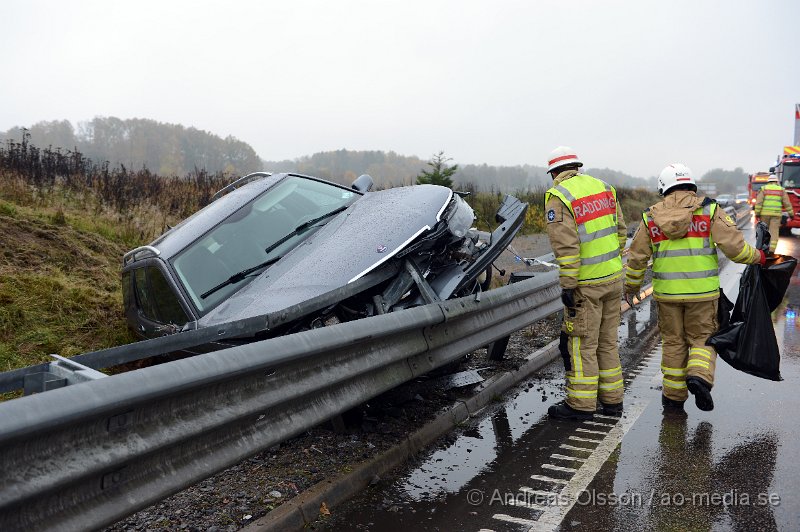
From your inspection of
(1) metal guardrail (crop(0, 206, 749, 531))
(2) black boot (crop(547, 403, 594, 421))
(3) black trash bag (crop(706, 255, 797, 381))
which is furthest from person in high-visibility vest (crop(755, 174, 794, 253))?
(1) metal guardrail (crop(0, 206, 749, 531))

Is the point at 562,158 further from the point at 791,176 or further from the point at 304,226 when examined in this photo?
the point at 791,176

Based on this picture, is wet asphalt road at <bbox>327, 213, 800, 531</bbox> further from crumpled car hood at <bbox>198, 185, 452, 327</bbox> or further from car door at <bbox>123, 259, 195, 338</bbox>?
car door at <bbox>123, 259, 195, 338</bbox>

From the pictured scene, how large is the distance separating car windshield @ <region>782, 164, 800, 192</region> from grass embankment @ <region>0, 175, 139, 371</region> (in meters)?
21.1

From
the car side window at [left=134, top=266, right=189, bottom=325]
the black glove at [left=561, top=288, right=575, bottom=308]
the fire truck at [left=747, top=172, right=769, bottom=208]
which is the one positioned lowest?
the fire truck at [left=747, top=172, right=769, bottom=208]

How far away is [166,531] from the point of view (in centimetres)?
304

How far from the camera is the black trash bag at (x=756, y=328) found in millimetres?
4727

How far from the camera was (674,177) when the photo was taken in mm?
5203

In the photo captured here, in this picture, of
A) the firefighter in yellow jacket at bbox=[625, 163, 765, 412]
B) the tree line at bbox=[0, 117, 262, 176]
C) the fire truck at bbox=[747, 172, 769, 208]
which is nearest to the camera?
the firefighter in yellow jacket at bbox=[625, 163, 765, 412]

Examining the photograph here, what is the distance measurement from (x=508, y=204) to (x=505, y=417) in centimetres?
154

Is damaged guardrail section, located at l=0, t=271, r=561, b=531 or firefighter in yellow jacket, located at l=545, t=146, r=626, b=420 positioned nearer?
damaged guardrail section, located at l=0, t=271, r=561, b=531

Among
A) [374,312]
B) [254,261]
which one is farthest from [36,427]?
[254,261]

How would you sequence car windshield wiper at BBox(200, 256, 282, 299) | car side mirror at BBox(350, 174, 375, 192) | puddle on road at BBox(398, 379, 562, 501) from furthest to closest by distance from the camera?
1. car side mirror at BBox(350, 174, 375, 192)
2. car windshield wiper at BBox(200, 256, 282, 299)
3. puddle on road at BBox(398, 379, 562, 501)

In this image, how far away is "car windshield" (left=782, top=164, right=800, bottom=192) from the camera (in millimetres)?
22328

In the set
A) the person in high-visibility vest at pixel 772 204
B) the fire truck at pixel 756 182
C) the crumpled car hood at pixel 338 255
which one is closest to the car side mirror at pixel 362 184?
the crumpled car hood at pixel 338 255
